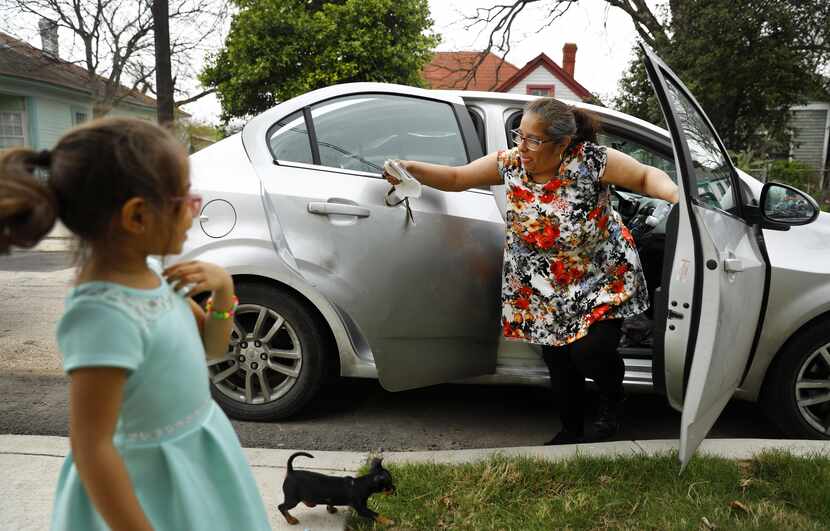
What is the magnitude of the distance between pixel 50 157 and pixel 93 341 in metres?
0.30

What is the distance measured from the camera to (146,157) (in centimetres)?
103

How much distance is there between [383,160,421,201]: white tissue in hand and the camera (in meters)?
2.75

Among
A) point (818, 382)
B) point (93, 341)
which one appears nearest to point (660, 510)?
point (818, 382)

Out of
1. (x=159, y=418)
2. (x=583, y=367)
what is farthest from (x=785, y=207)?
(x=159, y=418)

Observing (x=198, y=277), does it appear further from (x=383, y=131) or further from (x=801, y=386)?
(x=801, y=386)

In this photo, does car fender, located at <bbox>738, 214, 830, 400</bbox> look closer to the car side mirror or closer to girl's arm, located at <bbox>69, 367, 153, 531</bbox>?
the car side mirror

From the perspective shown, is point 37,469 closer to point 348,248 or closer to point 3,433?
point 3,433

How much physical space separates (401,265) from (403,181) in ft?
1.25

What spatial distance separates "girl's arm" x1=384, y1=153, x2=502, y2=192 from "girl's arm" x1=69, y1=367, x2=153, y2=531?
6.35ft

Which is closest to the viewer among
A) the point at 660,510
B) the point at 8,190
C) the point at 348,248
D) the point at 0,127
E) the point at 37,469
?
the point at 8,190

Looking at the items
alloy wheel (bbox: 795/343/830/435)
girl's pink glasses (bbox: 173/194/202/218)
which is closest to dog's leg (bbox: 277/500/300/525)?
girl's pink glasses (bbox: 173/194/202/218)

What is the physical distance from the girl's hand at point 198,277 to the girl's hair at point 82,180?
0.20 meters

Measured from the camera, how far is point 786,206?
110 inches

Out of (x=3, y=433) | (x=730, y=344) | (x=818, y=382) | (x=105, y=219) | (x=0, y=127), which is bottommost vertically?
(x=3, y=433)
